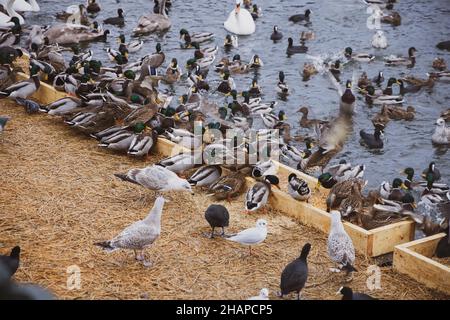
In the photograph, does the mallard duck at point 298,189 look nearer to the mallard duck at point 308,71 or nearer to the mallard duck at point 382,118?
the mallard duck at point 382,118

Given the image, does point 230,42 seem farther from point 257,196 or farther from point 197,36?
point 257,196

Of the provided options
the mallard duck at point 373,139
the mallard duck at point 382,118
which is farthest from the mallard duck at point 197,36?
the mallard duck at point 373,139

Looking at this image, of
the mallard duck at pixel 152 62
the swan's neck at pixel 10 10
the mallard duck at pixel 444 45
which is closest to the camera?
the mallard duck at pixel 152 62

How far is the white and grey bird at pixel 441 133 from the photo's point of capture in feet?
43.0

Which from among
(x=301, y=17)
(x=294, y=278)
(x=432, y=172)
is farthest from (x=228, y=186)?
(x=301, y=17)

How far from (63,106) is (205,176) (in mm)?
2923

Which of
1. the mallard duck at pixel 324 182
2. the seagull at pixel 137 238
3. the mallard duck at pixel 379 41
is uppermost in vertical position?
the seagull at pixel 137 238

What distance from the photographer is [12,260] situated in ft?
21.7

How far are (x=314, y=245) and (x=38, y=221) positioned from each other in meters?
2.78

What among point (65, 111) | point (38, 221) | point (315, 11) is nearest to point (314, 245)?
point (38, 221)

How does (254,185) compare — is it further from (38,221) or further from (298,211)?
(38,221)

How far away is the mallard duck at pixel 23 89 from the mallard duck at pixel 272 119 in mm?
4011

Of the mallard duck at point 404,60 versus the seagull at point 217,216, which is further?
the mallard duck at point 404,60

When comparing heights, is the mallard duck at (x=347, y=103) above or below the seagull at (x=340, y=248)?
below
